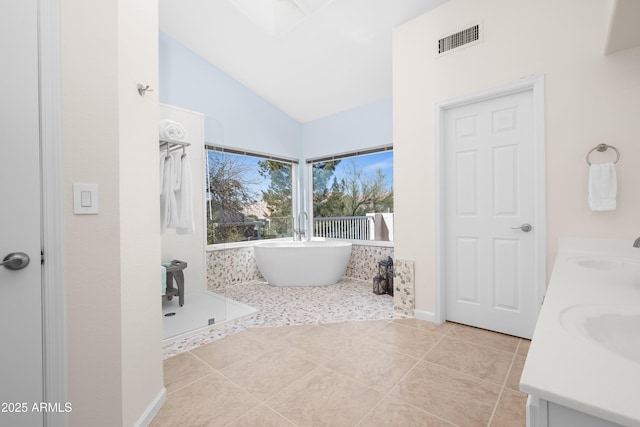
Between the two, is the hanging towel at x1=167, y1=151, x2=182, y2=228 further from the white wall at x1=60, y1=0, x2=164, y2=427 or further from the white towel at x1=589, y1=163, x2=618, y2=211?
the white towel at x1=589, y1=163, x2=618, y2=211

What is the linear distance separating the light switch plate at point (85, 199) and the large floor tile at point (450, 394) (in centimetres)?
180

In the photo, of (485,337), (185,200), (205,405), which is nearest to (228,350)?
(205,405)

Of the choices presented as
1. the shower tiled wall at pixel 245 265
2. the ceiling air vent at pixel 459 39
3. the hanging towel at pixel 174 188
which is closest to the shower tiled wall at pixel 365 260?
the shower tiled wall at pixel 245 265

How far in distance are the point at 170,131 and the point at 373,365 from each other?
2.57 metres

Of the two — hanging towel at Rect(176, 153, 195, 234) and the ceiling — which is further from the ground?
the ceiling

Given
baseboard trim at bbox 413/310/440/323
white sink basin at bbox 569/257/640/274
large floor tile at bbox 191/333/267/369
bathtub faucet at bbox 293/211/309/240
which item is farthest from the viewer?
bathtub faucet at bbox 293/211/309/240

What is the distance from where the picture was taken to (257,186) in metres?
4.62

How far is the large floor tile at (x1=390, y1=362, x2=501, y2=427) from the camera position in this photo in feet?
4.96

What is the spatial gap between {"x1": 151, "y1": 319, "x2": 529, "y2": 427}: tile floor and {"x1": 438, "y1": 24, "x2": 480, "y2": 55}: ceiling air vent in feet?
8.23

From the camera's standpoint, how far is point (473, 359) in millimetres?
2057

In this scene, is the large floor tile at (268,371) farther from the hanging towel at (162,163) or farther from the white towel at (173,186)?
the hanging towel at (162,163)

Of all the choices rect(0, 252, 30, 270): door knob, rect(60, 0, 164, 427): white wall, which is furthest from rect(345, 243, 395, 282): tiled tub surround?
rect(0, 252, 30, 270): door knob

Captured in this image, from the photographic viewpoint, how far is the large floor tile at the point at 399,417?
1.45 meters

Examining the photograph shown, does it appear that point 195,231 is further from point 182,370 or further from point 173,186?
point 182,370
